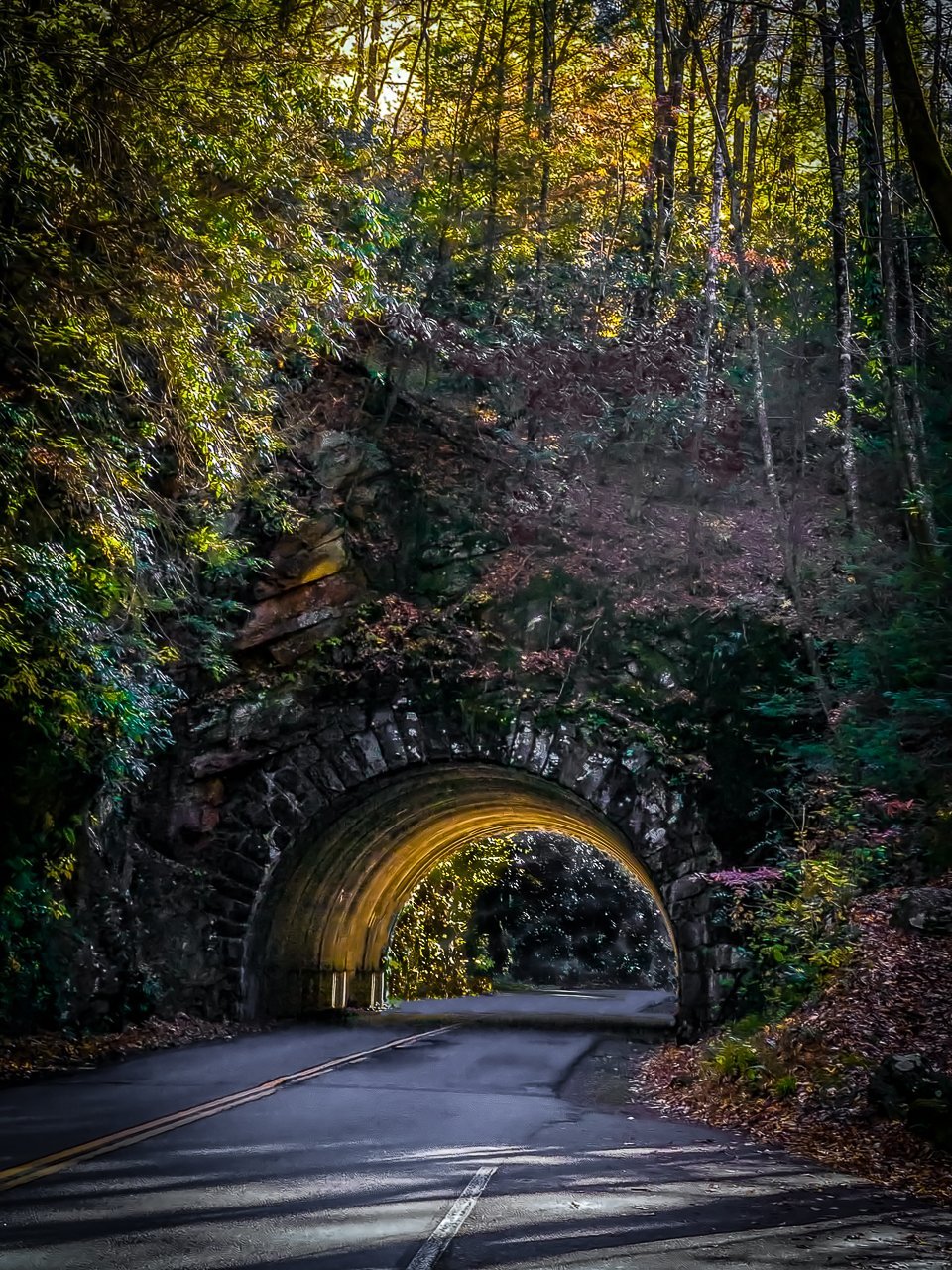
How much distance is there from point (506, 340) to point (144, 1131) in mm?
14309

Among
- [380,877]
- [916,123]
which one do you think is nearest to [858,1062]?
[916,123]

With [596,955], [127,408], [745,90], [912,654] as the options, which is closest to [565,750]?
[912,654]

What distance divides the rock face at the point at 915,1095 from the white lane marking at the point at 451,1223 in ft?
9.45

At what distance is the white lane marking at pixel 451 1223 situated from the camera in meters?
4.59

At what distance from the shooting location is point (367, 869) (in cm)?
1983

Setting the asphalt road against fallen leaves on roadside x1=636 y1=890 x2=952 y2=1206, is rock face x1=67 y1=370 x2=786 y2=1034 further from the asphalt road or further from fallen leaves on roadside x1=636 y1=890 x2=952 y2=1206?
the asphalt road

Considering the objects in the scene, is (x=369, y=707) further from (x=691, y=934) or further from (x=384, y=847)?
(x=691, y=934)

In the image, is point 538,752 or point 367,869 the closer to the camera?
point 538,752

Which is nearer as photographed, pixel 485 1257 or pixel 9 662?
pixel 485 1257

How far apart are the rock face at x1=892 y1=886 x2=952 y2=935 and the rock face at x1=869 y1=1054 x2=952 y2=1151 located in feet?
7.20

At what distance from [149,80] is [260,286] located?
84.6 inches

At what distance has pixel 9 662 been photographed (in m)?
10.1

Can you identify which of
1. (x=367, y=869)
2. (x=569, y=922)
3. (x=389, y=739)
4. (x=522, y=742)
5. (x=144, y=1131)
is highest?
(x=389, y=739)

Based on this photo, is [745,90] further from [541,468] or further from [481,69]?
[541,468]
